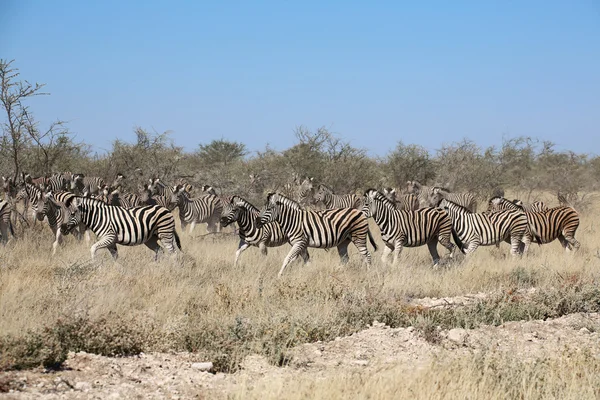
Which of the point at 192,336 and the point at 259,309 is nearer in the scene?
the point at 192,336

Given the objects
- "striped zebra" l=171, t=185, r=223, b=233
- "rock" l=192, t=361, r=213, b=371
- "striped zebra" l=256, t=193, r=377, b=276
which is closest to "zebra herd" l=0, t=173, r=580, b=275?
"striped zebra" l=256, t=193, r=377, b=276

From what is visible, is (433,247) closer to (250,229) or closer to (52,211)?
(250,229)

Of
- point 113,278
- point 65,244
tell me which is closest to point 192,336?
point 113,278

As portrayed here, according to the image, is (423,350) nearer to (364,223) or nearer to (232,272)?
(232,272)

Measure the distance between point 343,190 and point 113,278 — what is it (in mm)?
18608

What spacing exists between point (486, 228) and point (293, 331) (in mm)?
7854

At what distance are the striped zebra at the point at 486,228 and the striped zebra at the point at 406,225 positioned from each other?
1.37 ft

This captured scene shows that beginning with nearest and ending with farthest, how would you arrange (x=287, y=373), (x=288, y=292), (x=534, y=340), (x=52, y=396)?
(x=52, y=396) < (x=287, y=373) < (x=534, y=340) < (x=288, y=292)

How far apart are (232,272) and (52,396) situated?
20.5 ft

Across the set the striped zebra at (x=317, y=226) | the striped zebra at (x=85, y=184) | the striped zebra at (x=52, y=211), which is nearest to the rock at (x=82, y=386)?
the striped zebra at (x=317, y=226)

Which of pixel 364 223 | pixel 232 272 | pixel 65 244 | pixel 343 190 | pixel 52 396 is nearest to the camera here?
pixel 52 396

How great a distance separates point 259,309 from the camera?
28.9 ft

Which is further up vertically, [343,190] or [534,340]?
[343,190]

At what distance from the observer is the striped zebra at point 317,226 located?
42.6ft
